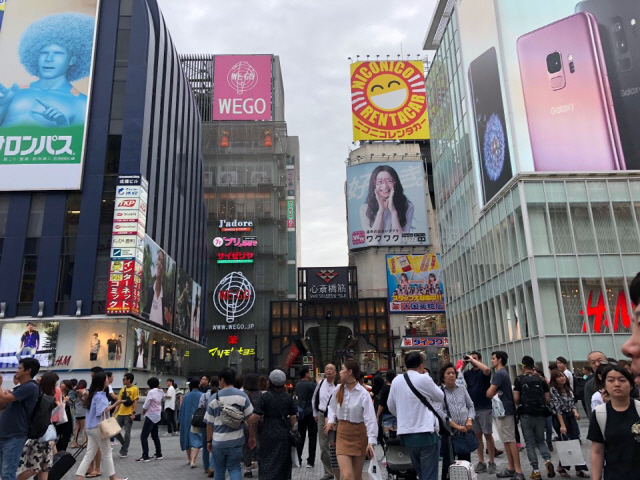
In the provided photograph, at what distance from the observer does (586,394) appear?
8.81 meters

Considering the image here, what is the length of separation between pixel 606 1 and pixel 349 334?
39.9m

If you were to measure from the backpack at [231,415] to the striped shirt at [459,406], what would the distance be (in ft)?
10.2

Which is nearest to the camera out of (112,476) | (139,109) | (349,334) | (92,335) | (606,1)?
(112,476)

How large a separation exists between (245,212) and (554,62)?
4179 cm

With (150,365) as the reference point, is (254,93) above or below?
above

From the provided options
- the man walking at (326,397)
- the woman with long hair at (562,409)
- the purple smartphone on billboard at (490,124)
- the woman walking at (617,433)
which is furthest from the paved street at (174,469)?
the purple smartphone on billboard at (490,124)

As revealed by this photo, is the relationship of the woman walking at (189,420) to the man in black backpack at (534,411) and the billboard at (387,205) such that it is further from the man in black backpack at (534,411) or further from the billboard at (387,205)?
the billboard at (387,205)

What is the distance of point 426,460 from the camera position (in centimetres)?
624

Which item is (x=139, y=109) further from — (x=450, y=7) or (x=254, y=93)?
(x=254, y=93)

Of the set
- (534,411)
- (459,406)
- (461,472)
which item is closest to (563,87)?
(534,411)

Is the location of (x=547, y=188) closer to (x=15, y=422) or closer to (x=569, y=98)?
(x=569, y=98)

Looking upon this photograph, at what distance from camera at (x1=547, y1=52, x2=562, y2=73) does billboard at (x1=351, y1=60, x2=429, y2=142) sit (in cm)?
3648

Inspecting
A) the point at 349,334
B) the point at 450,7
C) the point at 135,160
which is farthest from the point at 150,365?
the point at 450,7

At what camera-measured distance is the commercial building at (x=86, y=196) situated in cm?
3019
